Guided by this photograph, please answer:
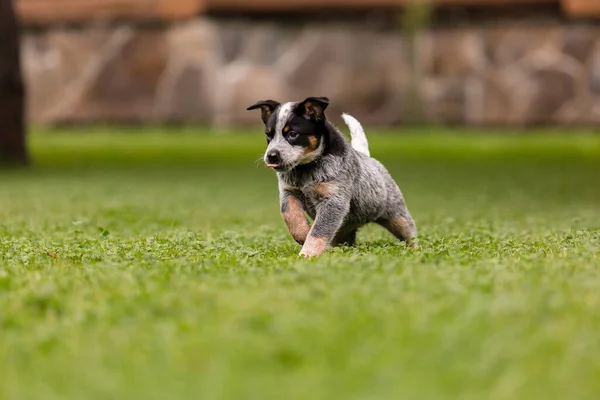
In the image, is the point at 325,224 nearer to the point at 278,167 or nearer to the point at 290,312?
the point at 278,167

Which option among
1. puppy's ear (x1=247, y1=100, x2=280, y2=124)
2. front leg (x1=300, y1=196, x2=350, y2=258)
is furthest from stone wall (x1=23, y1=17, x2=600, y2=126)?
front leg (x1=300, y1=196, x2=350, y2=258)

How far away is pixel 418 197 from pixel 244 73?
34.5 ft

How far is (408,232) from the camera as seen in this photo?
24.5 feet

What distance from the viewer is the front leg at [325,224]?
648cm

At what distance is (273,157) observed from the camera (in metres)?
6.45

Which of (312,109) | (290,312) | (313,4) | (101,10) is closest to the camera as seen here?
(290,312)

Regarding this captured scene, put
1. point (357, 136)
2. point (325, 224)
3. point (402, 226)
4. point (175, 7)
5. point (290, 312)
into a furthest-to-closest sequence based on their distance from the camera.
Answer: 1. point (175, 7)
2. point (357, 136)
3. point (402, 226)
4. point (325, 224)
5. point (290, 312)

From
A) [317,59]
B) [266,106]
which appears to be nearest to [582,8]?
[317,59]

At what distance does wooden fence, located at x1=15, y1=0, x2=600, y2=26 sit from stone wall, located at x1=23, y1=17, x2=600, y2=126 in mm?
282

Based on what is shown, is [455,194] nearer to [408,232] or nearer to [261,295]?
[408,232]

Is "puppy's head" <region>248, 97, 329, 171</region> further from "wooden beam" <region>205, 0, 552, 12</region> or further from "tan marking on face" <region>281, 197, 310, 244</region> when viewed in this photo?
"wooden beam" <region>205, 0, 552, 12</region>

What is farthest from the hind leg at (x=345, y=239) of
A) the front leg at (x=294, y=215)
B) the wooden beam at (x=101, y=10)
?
the wooden beam at (x=101, y=10)

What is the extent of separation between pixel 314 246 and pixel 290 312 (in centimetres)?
220

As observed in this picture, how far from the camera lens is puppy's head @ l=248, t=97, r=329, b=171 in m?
6.52
